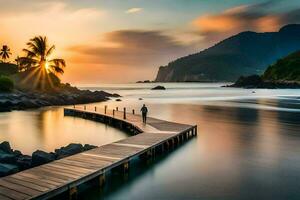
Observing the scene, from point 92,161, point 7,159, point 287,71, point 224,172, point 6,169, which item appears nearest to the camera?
point 6,169

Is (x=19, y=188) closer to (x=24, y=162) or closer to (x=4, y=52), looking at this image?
(x=24, y=162)

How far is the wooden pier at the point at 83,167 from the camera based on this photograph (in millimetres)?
11852

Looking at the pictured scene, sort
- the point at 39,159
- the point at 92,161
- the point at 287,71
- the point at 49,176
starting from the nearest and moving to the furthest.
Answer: the point at 49,176 < the point at 92,161 < the point at 39,159 < the point at 287,71

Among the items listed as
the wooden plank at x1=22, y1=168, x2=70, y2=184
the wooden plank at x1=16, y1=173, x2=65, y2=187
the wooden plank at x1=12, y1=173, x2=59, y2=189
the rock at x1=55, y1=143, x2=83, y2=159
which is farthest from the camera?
the rock at x1=55, y1=143, x2=83, y2=159

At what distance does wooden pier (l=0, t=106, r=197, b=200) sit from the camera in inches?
467

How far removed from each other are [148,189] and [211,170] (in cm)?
492

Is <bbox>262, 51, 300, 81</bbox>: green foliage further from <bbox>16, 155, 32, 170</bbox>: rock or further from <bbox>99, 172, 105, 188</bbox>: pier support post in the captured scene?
<bbox>99, 172, 105, 188</bbox>: pier support post

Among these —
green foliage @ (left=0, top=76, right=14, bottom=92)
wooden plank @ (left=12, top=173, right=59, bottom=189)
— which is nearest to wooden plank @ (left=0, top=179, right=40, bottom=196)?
wooden plank @ (left=12, top=173, right=59, bottom=189)

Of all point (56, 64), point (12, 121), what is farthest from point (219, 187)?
point (56, 64)

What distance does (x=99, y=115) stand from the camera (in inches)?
1716

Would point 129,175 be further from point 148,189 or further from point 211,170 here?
point 211,170

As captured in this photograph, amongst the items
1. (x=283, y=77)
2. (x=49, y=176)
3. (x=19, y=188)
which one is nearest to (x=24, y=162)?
(x=49, y=176)

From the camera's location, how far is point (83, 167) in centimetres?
1479

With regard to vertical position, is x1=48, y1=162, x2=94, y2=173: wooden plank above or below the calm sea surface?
above
